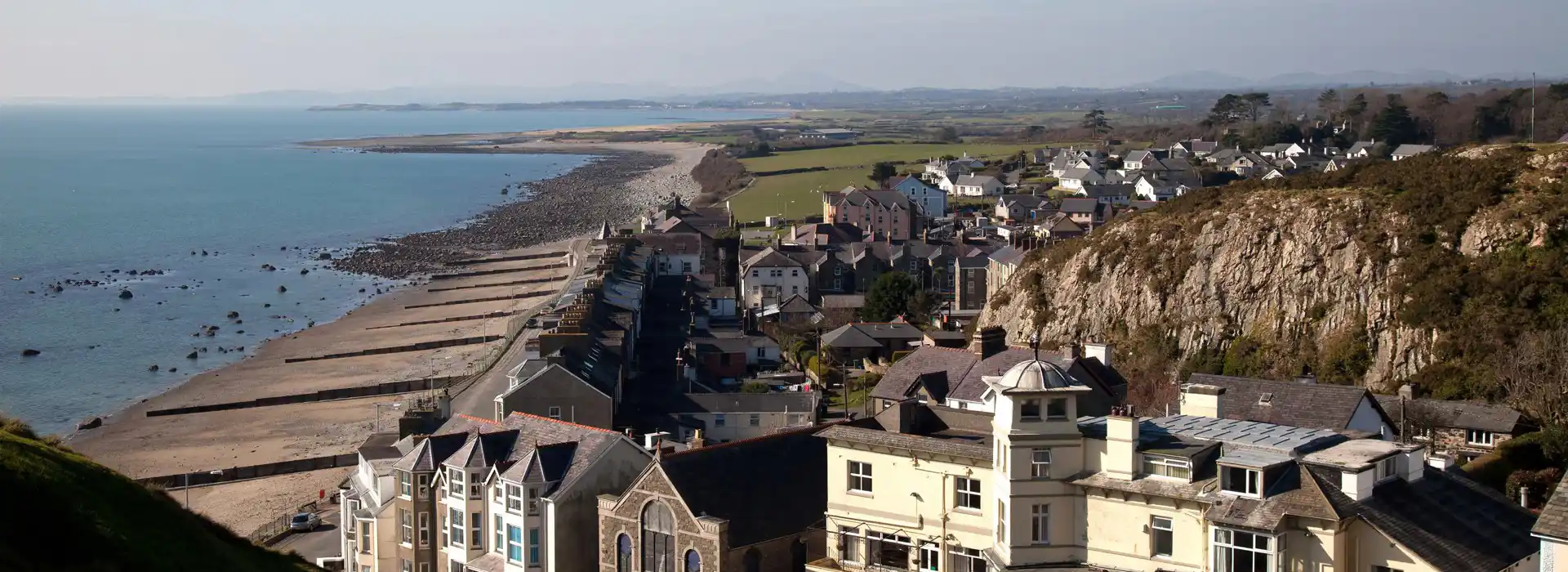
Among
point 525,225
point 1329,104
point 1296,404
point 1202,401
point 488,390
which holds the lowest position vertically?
point 525,225

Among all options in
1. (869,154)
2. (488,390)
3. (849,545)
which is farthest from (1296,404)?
(869,154)

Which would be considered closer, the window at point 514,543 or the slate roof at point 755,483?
the slate roof at point 755,483

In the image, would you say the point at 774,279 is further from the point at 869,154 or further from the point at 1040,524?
the point at 869,154

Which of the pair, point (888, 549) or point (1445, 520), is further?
point (888, 549)

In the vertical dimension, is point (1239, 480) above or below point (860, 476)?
above

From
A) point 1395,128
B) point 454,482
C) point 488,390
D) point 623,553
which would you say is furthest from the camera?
point 1395,128

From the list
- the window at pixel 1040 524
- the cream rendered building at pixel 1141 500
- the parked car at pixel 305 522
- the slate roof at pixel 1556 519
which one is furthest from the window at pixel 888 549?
the parked car at pixel 305 522

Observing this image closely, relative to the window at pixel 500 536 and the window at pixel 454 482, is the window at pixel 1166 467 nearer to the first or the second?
the window at pixel 500 536
